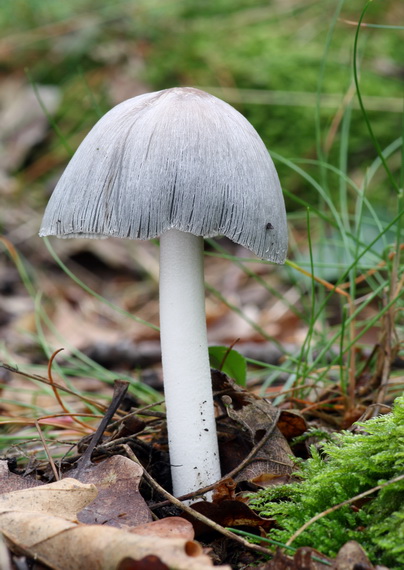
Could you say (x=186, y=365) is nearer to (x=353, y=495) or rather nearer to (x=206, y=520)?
(x=206, y=520)

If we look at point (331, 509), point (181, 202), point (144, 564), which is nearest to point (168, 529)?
point (144, 564)

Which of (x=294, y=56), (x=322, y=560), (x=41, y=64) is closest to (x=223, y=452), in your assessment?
(x=322, y=560)

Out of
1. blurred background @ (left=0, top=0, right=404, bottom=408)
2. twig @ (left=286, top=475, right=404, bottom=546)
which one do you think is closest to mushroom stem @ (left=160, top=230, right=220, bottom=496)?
twig @ (left=286, top=475, right=404, bottom=546)

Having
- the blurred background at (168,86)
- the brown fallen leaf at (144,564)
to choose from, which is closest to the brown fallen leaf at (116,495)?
the brown fallen leaf at (144,564)

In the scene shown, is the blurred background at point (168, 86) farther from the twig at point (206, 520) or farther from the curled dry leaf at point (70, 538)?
the curled dry leaf at point (70, 538)

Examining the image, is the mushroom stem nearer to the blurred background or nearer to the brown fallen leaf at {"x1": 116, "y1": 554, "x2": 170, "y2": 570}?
the brown fallen leaf at {"x1": 116, "y1": 554, "x2": 170, "y2": 570}

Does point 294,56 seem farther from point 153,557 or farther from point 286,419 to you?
point 153,557
